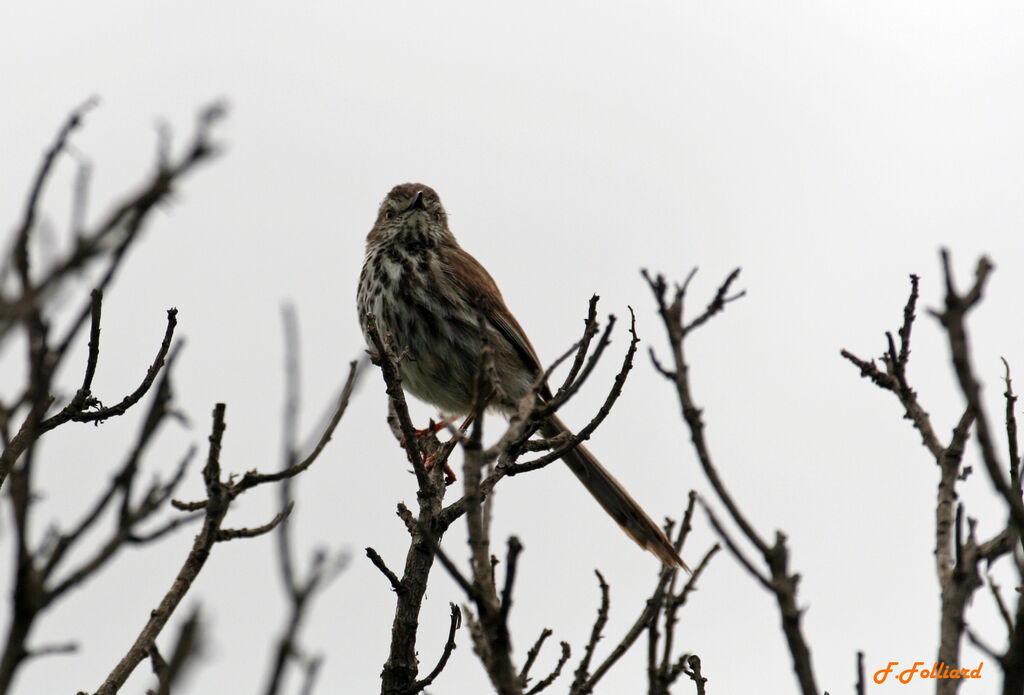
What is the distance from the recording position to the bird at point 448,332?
705 cm

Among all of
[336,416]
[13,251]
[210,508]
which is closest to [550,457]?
[336,416]

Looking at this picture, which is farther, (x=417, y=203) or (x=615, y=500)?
(x=417, y=203)

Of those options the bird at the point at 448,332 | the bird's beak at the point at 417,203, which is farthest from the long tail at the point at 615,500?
the bird's beak at the point at 417,203

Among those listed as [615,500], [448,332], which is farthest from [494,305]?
[615,500]

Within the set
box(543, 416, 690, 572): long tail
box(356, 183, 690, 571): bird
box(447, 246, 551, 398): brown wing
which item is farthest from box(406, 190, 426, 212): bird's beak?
box(543, 416, 690, 572): long tail

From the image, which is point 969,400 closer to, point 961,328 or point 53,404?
point 961,328

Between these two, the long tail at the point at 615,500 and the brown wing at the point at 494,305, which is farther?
the brown wing at the point at 494,305

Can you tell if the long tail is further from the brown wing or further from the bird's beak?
the bird's beak

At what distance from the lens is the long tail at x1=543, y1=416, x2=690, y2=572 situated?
7.00m

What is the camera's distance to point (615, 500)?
719cm

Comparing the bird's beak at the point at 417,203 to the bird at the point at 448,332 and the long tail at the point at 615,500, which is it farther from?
the long tail at the point at 615,500

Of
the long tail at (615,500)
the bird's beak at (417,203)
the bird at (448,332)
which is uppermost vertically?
the bird's beak at (417,203)

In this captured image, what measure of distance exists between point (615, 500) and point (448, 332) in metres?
1.55

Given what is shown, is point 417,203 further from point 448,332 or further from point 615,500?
point 615,500
